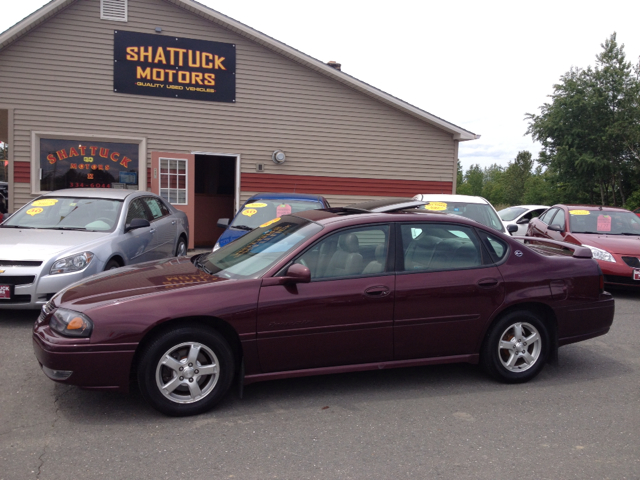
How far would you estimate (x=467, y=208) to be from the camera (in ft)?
29.3

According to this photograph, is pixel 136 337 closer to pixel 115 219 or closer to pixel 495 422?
pixel 495 422

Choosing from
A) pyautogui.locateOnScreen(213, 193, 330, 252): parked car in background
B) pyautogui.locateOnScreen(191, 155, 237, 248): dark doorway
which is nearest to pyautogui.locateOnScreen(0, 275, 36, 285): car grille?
pyautogui.locateOnScreen(213, 193, 330, 252): parked car in background

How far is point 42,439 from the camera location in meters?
3.43

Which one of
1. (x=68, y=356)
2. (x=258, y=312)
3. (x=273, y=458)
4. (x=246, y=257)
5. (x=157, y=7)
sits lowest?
(x=273, y=458)

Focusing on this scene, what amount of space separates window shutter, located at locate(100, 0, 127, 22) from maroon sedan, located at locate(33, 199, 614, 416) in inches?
348

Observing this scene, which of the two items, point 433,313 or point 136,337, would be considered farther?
point 433,313

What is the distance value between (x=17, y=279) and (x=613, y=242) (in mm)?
8385

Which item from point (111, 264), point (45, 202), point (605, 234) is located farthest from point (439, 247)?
point (605, 234)

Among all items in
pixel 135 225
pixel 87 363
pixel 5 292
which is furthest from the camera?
pixel 135 225

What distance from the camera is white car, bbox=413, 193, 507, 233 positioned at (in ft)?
28.5

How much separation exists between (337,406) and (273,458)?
0.89m

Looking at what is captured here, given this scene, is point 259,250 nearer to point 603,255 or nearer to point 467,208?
point 467,208

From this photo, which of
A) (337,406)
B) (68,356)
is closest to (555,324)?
(337,406)

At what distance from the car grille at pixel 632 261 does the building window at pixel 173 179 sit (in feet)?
28.8
